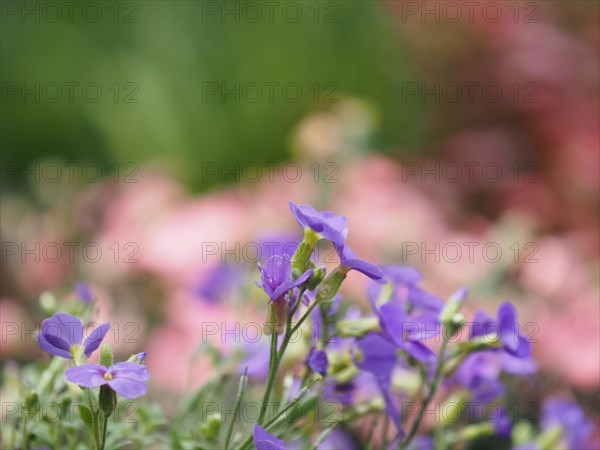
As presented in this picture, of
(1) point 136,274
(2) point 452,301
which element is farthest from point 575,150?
(2) point 452,301

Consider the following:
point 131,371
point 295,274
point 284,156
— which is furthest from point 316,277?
point 284,156

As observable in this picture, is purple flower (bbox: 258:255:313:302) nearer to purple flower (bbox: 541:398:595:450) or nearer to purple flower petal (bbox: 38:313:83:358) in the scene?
purple flower petal (bbox: 38:313:83:358)

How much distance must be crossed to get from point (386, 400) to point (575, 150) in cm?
161

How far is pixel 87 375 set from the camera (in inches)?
18.7

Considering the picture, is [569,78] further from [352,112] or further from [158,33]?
[158,33]

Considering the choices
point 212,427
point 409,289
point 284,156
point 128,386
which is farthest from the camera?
point 284,156

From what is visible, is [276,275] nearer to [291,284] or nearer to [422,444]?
[291,284]

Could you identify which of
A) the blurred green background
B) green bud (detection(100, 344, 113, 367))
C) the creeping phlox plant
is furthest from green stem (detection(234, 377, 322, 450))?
the blurred green background

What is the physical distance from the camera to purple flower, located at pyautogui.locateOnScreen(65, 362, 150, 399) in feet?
1.53

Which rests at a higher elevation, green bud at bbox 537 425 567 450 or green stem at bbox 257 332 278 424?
green stem at bbox 257 332 278 424

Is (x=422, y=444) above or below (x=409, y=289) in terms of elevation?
below

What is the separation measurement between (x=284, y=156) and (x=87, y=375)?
6.67 ft

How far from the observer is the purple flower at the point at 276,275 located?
1.74 feet

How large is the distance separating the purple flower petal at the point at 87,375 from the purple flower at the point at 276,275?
112 mm
